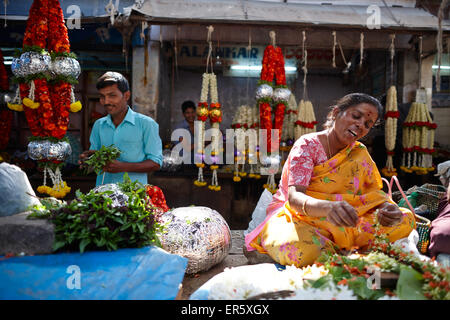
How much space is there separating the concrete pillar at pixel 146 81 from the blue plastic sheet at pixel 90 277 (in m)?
3.90

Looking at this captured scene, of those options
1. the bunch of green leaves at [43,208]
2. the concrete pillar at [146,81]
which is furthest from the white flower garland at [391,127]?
the bunch of green leaves at [43,208]

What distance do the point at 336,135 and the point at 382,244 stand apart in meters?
0.78

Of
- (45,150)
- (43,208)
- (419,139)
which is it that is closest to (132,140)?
(45,150)

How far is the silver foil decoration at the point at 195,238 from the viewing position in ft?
7.39

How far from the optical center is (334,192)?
2209 mm

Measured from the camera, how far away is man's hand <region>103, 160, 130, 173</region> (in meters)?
2.54

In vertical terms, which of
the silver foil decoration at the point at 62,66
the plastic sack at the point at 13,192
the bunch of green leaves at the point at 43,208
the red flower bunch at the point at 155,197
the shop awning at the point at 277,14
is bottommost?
the red flower bunch at the point at 155,197

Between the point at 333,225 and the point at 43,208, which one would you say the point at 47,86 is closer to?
the point at 43,208

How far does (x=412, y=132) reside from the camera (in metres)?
4.93

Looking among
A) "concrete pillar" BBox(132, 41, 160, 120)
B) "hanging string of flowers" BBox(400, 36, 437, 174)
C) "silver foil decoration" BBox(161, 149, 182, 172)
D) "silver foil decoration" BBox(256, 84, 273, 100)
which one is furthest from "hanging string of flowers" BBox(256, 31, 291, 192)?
"hanging string of flowers" BBox(400, 36, 437, 174)

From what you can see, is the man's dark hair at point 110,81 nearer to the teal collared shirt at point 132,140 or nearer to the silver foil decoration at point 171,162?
the teal collared shirt at point 132,140

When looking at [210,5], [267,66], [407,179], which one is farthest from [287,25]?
[407,179]

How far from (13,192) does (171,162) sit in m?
3.27
